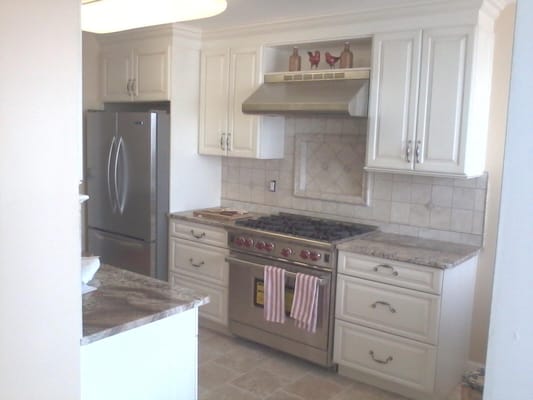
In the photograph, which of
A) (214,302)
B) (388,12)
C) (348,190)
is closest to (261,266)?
(214,302)

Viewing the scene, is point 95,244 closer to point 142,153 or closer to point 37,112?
point 142,153

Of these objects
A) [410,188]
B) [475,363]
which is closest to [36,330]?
[410,188]

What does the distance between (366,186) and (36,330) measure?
274 cm

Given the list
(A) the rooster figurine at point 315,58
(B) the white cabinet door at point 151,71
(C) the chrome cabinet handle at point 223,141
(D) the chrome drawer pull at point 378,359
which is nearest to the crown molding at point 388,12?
(A) the rooster figurine at point 315,58

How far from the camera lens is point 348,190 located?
394 centimetres

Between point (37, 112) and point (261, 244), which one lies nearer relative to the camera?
point (37, 112)

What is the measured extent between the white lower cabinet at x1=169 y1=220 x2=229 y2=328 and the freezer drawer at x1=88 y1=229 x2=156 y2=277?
182 millimetres

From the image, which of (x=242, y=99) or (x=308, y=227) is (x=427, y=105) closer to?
(x=308, y=227)

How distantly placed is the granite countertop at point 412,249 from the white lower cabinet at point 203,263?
43.6 inches

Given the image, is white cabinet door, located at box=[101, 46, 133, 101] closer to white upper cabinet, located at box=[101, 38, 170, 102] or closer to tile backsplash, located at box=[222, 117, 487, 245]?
white upper cabinet, located at box=[101, 38, 170, 102]

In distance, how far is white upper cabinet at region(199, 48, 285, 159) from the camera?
13.3 feet

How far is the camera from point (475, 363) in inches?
138

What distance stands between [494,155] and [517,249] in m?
3.05

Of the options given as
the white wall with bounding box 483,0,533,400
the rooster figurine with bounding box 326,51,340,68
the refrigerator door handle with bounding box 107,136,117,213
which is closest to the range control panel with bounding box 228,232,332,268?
the refrigerator door handle with bounding box 107,136,117,213
